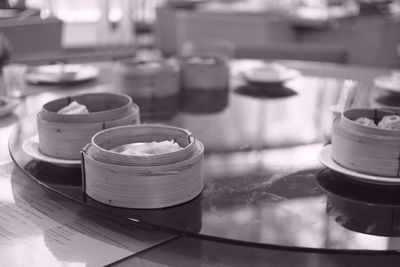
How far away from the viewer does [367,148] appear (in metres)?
1.19

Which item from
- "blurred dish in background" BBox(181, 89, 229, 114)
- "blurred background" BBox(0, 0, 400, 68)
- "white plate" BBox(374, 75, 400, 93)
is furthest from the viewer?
"blurred background" BBox(0, 0, 400, 68)

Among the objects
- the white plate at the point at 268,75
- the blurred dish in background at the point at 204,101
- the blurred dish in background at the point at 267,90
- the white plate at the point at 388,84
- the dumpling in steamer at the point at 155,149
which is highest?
the dumpling in steamer at the point at 155,149

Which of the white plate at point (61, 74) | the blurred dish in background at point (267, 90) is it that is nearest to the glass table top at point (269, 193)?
the blurred dish in background at point (267, 90)

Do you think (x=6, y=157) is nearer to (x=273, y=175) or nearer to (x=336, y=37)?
(x=273, y=175)

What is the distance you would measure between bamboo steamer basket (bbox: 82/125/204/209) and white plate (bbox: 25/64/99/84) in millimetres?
1118

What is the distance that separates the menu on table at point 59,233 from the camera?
1.01 meters

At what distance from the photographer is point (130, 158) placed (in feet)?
3.54

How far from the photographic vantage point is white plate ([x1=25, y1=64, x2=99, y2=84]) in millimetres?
2205

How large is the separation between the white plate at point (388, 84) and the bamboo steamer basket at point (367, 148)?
88 cm

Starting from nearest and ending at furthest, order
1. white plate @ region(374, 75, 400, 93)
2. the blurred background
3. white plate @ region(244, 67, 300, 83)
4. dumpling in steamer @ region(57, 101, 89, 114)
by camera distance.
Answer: dumpling in steamer @ region(57, 101, 89, 114) → white plate @ region(374, 75, 400, 93) → white plate @ region(244, 67, 300, 83) → the blurred background

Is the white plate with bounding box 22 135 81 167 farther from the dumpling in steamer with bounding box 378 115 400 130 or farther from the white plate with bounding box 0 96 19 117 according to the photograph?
the dumpling in steamer with bounding box 378 115 400 130

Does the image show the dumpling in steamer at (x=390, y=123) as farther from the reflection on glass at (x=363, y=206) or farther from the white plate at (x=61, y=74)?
the white plate at (x=61, y=74)

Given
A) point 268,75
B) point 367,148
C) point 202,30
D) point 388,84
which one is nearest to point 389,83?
point 388,84

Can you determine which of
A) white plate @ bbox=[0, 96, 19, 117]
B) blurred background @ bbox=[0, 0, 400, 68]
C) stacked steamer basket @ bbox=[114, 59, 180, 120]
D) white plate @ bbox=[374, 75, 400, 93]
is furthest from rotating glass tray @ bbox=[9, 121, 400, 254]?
blurred background @ bbox=[0, 0, 400, 68]
